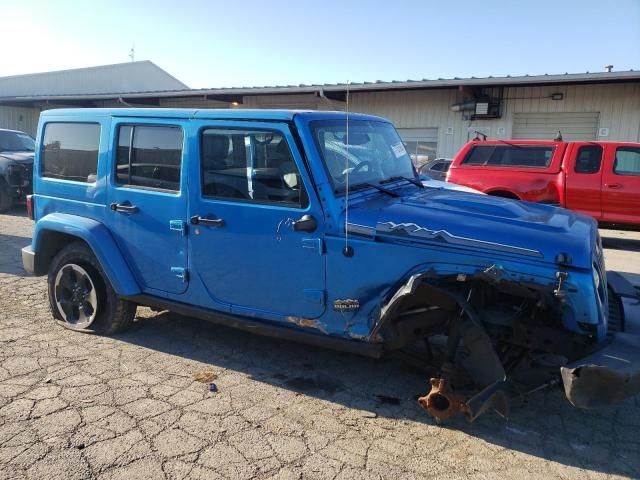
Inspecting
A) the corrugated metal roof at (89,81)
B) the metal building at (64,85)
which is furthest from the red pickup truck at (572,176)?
the corrugated metal roof at (89,81)

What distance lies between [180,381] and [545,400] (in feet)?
8.39

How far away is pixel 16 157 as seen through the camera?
40.0 feet

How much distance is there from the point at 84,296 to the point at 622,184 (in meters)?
9.19

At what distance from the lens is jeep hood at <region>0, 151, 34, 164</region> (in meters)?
12.0

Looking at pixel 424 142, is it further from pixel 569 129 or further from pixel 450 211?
pixel 450 211

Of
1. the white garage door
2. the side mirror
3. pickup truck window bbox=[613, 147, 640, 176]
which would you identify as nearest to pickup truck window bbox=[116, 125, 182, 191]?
the side mirror

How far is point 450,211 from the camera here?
336 cm

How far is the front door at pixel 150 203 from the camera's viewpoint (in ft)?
12.9

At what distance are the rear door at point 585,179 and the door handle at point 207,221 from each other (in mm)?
8081

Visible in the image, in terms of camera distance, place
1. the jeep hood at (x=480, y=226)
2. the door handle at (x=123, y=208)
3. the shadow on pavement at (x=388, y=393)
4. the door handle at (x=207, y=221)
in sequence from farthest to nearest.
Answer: the door handle at (x=123, y=208) → the door handle at (x=207, y=221) → the shadow on pavement at (x=388, y=393) → the jeep hood at (x=480, y=226)

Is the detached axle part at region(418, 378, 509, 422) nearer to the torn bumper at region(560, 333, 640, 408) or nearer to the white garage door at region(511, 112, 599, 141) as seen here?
the torn bumper at region(560, 333, 640, 408)

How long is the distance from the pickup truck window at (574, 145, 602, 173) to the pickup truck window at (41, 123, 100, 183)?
8619 millimetres

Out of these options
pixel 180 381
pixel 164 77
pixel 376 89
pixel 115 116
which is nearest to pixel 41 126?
pixel 115 116

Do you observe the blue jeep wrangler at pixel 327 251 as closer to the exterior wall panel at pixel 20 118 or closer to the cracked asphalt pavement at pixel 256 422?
the cracked asphalt pavement at pixel 256 422
